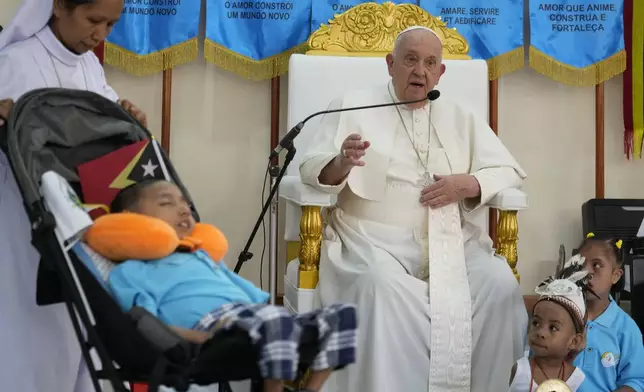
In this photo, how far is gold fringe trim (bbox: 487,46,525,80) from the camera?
4477 mm

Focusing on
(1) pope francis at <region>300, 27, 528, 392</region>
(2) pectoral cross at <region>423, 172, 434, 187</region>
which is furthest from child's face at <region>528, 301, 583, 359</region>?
(2) pectoral cross at <region>423, 172, 434, 187</region>

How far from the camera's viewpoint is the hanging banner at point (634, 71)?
4496 mm

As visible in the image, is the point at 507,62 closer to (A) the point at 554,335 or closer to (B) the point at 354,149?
(B) the point at 354,149

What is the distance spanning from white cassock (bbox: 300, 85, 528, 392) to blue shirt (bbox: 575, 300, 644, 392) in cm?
25

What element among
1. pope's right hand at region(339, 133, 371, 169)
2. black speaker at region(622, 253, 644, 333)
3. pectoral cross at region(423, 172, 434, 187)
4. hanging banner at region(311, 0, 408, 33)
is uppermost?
hanging banner at region(311, 0, 408, 33)

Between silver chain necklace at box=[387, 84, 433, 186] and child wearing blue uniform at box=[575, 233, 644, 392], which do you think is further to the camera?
silver chain necklace at box=[387, 84, 433, 186]

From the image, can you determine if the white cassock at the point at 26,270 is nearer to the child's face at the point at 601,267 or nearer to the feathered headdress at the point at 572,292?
the feathered headdress at the point at 572,292

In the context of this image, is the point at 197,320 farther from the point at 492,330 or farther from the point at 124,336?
the point at 492,330

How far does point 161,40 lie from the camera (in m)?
4.43

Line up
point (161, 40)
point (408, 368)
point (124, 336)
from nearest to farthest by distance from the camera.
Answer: point (124, 336), point (408, 368), point (161, 40)

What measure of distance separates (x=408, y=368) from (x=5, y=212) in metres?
1.44

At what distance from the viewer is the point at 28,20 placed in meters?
2.34

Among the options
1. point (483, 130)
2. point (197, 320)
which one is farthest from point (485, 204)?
point (197, 320)

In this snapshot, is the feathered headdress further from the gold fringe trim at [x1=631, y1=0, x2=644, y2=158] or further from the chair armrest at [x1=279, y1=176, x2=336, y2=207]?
the gold fringe trim at [x1=631, y1=0, x2=644, y2=158]
